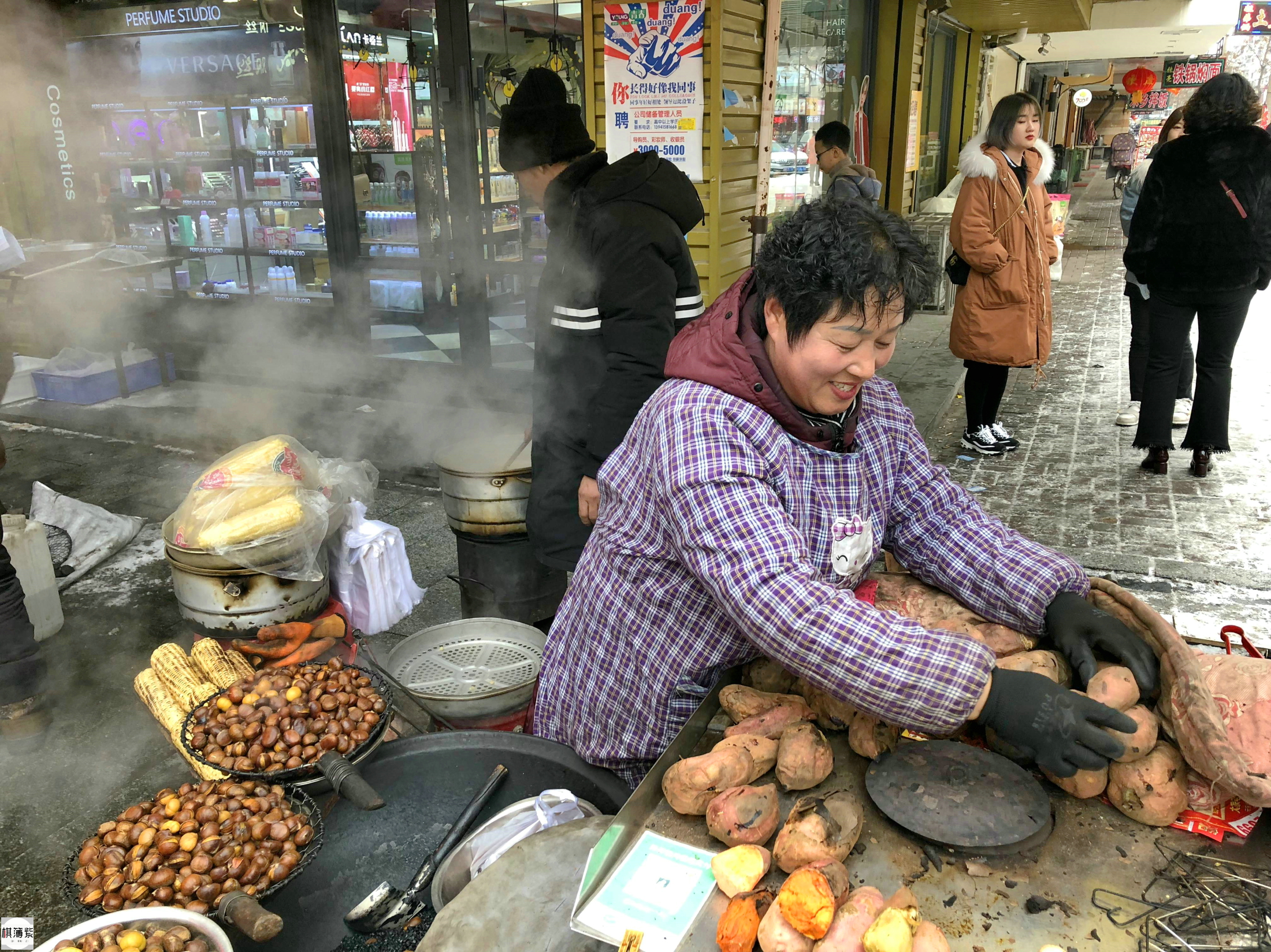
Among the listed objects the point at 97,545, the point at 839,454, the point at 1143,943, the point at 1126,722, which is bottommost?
the point at 97,545

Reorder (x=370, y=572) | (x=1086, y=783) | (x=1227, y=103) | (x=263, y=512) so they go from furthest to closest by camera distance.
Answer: (x=1227, y=103) → (x=370, y=572) → (x=263, y=512) → (x=1086, y=783)

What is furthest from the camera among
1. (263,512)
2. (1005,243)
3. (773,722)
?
(1005,243)

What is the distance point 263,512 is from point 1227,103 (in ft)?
17.5

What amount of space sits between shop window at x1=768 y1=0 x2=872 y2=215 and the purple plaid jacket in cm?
598

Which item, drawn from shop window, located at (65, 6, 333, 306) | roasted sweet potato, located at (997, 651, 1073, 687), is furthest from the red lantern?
roasted sweet potato, located at (997, 651, 1073, 687)

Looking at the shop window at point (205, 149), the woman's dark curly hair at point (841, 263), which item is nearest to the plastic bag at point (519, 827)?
the woman's dark curly hair at point (841, 263)

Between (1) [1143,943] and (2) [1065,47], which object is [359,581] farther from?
(2) [1065,47]

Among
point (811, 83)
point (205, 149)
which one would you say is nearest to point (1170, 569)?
point (811, 83)

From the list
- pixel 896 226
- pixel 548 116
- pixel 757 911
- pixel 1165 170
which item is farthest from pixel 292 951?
pixel 1165 170

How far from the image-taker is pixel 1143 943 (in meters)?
1.26

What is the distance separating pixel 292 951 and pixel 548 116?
2.69 m

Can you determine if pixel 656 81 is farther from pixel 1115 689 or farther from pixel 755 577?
pixel 1115 689

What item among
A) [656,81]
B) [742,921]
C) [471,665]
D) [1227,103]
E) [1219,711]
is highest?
[656,81]

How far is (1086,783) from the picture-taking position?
153cm
